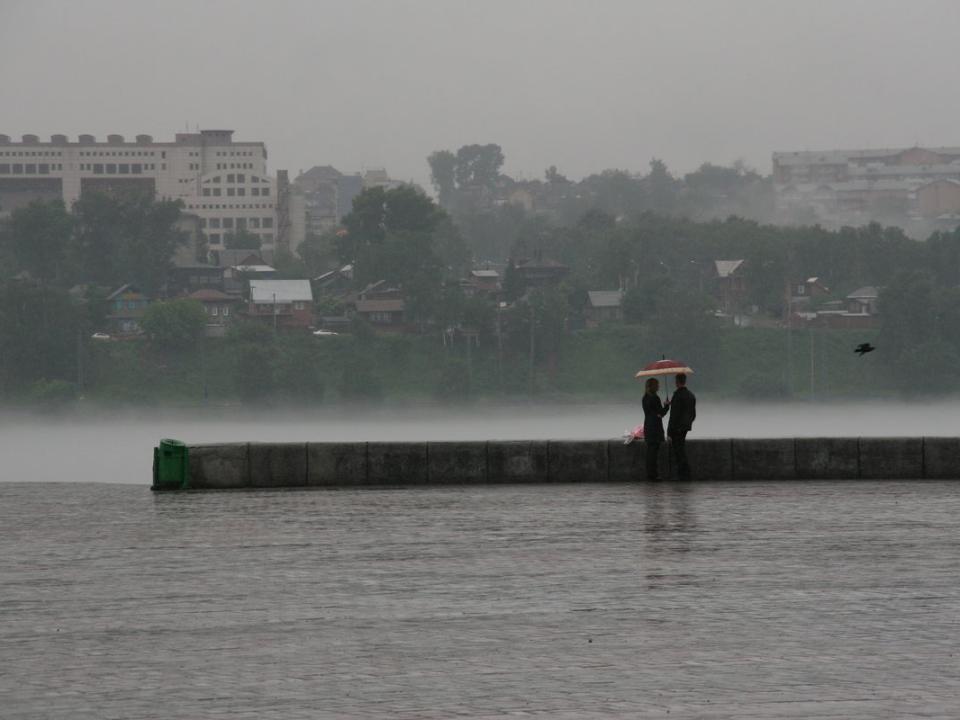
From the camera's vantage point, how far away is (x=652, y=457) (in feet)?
82.9

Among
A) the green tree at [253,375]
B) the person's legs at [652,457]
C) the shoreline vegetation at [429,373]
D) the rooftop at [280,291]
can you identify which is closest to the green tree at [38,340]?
the shoreline vegetation at [429,373]

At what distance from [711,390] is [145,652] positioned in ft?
509

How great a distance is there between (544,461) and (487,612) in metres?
13.9

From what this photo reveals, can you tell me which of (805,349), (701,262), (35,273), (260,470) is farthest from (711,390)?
(260,470)

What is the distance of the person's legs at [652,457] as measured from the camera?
25130 millimetres

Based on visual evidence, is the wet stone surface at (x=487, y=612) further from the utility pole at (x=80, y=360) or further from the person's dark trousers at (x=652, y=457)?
the utility pole at (x=80, y=360)

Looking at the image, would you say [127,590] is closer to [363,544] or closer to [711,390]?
[363,544]

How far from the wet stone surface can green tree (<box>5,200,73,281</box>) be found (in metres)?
180

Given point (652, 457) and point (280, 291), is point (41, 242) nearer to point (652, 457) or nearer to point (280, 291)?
point (280, 291)

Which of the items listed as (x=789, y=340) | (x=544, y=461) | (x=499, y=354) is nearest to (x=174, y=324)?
(x=499, y=354)

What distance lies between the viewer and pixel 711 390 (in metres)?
164

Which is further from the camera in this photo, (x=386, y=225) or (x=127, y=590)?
(x=386, y=225)

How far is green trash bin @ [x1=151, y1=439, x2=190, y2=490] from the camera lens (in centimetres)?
2516

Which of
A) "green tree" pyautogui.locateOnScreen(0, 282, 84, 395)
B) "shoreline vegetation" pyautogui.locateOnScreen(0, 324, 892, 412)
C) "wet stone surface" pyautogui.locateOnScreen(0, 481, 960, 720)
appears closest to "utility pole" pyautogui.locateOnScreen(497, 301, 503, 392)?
"shoreline vegetation" pyautogui.locateOnScreen(0, 324, 892, 412)
